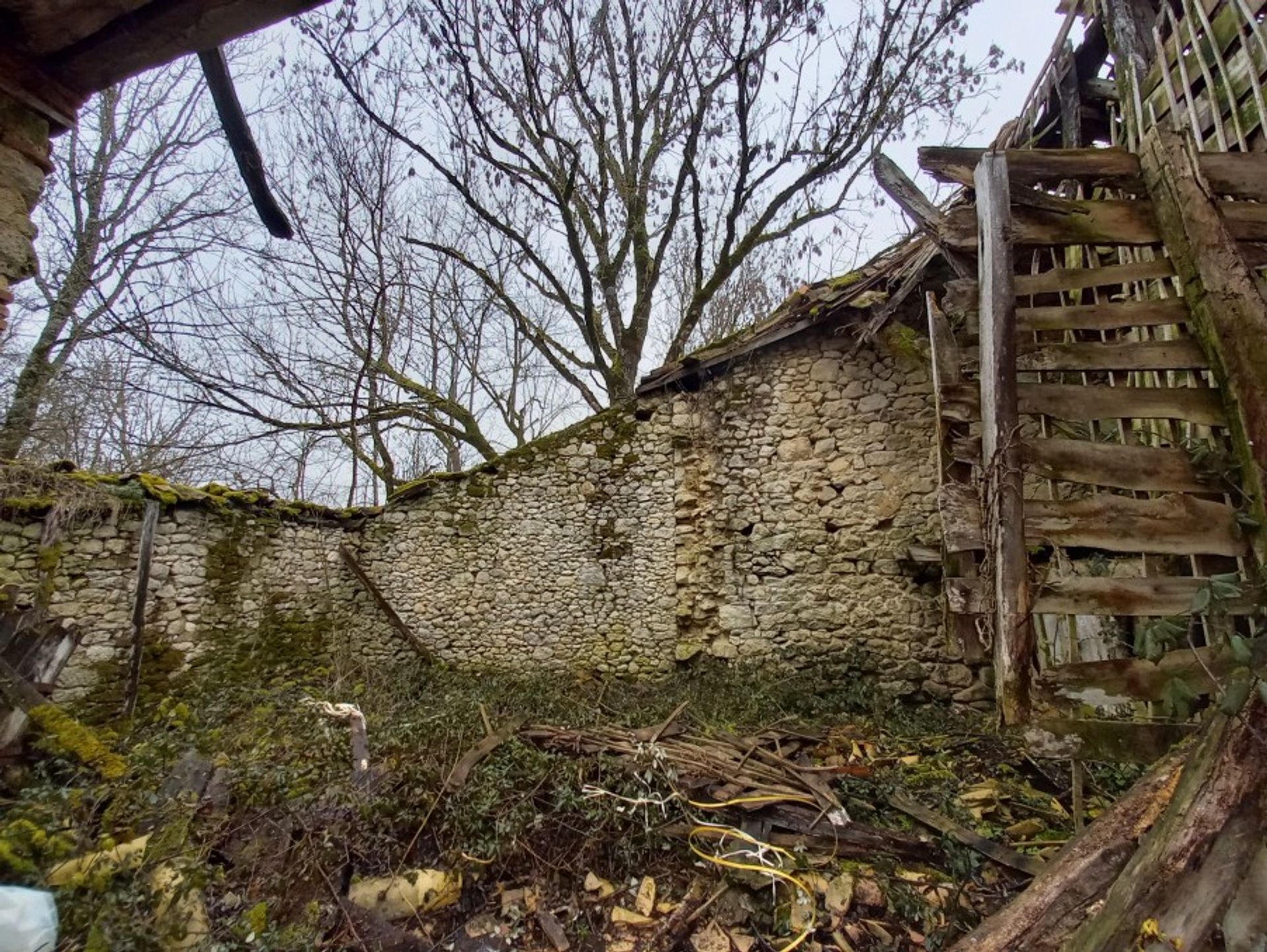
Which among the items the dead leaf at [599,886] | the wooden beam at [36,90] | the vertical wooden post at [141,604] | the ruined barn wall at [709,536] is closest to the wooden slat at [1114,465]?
the dead leaf at [599,886]

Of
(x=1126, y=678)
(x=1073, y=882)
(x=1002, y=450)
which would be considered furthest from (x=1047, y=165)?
(x=1073, y=882)

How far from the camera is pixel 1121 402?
87.4 inches

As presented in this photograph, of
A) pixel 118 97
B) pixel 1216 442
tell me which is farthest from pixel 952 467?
pixel 118 97

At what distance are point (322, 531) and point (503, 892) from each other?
5635 mm

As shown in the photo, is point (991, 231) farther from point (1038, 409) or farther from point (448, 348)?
point (448, 348)

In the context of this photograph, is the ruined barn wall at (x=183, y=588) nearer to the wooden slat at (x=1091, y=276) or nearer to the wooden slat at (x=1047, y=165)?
the wooden slat at (x=1047, y=165)

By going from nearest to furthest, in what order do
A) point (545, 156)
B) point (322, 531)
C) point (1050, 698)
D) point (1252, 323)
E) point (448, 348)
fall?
point (1252, 323) → point (1050, 698) → point (322, 531) → point (545, 156) → point (448, 348)

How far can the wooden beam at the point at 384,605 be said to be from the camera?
721 centimetres

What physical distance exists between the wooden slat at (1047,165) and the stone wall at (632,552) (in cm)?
381

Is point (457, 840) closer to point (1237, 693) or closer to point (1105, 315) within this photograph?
point (1237, 693)

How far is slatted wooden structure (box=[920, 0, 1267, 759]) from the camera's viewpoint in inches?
80.0

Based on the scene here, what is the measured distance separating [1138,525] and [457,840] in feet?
11.7

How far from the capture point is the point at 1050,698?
6.95 ft

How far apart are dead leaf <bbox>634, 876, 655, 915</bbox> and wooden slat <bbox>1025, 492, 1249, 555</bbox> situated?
249 cm
